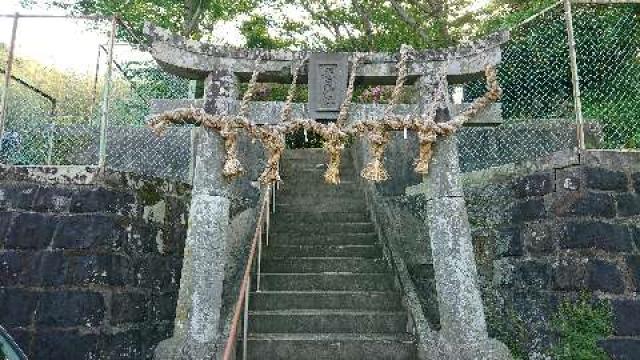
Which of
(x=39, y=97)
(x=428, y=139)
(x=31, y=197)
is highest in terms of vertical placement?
(x=39, y=97)

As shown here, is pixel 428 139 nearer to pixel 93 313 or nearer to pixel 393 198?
pixel 393 198

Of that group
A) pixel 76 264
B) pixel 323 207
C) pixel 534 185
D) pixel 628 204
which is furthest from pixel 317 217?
pixel 628 204

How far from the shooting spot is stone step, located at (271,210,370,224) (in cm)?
773

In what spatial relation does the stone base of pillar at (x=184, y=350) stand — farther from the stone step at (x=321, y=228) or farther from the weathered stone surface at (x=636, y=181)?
the weathered stone surface at (x=636, y=181)

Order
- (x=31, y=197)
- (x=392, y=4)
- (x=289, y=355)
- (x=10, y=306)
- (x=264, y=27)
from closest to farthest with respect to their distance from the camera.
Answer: (x=10, y=306) → (x=31, y=197) → (x=289, y=355) → (x=392, y=4) → (x=264, y=27)

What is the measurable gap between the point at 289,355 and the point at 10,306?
8.77ft

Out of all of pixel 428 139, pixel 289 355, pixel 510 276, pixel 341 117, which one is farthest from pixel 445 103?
pixel 289 355

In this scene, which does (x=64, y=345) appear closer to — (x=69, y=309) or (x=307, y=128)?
(x=69, y=309)

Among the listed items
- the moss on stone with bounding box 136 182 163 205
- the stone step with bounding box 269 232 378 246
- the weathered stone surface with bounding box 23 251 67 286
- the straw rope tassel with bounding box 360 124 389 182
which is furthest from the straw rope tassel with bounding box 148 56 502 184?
the stone step with bounding box 269 232 378 246

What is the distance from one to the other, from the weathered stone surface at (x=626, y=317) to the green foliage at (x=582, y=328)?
2.4 inches

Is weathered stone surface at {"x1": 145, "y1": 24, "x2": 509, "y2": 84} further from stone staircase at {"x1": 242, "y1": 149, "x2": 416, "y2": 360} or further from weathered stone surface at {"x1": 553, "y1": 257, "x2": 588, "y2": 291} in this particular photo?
stone staircase at {"x1": 242, "y1": 149, "x2": 416, "y2": 360}

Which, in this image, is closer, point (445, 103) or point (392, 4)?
point (445, 103)

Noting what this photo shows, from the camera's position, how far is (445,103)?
16.1 ft

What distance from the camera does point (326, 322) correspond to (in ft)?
17.6
